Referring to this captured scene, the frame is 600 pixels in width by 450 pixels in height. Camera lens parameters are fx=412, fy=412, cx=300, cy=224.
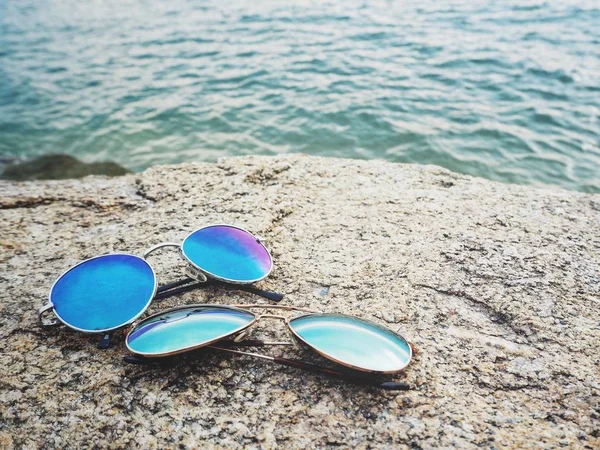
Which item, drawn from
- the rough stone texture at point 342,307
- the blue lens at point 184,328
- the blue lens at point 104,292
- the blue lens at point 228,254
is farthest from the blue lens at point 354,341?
the blue lens at point 104,292

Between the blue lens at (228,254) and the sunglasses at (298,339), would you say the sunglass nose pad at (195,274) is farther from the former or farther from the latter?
the sunglasses at (298,339)

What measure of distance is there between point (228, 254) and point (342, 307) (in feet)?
1.90

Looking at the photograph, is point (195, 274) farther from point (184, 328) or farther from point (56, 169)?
point (56, 169)

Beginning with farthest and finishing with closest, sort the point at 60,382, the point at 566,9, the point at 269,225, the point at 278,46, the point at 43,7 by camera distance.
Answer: the point at 43,7 < the point at 566,9 < the point at 278,46 < the point at 269,225 < the point at 60,382

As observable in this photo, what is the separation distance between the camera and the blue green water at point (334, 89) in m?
5.66

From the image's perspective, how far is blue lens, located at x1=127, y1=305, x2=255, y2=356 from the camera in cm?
145

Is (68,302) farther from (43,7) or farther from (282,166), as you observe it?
(43,7)

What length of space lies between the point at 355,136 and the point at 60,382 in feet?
16.4

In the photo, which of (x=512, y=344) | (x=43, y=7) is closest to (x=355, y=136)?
(x=512, y=344)

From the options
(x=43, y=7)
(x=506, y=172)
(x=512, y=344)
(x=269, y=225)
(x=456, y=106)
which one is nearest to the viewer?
(x=512, y=344)

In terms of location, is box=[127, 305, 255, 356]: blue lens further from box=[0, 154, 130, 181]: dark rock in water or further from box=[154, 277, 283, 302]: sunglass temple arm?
box=[0, 154, 130, 181]: dark rock in water

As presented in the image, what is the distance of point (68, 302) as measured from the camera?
1657 millimetres

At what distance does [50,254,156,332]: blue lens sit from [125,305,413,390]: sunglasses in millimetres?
156

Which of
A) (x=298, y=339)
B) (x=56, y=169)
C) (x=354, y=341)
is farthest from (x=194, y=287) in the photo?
(x=56, y=169)
